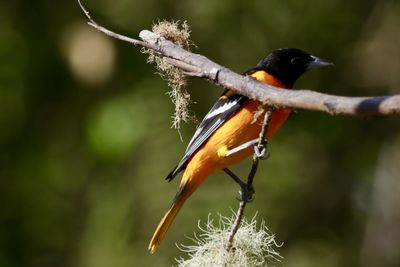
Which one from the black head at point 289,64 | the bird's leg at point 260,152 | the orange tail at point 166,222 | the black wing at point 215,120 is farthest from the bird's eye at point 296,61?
the bird's leg at point 260,152

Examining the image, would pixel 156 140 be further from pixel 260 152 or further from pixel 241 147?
pixel 260 152

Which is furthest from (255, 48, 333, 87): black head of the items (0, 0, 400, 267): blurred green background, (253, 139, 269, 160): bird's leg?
(0, 0, 400, 267): blurred green background

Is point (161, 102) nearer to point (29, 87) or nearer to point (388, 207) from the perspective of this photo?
point (29, 87)

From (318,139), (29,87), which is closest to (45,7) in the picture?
(29,87)

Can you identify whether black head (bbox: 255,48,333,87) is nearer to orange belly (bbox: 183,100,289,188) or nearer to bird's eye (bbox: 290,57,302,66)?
bird's eye (bbox: 290,57,302,66)

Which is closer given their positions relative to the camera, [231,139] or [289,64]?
[231,139]

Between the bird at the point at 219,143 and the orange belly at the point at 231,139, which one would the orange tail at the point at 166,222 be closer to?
the bird at the point at 219,143

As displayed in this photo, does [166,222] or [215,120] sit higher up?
[215,120]

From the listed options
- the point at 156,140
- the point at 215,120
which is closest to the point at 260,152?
the point at 215,120
